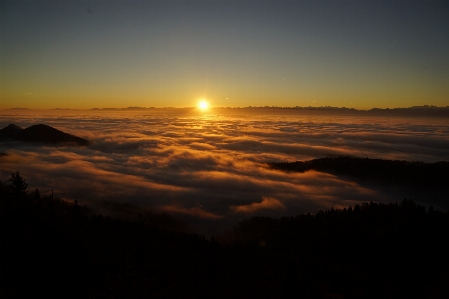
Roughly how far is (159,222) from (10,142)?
6348 inches

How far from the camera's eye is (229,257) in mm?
48188

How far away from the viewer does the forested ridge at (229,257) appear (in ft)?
68.7

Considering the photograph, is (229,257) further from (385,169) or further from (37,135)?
(37,135)

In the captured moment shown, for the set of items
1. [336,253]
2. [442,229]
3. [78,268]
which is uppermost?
[78,268]

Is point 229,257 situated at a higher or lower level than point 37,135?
lower

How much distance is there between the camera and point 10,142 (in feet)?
620

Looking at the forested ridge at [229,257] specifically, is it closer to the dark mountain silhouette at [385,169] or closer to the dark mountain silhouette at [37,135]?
the dark mountain silhouette at [385,169]

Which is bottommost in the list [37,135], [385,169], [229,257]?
[385,169]

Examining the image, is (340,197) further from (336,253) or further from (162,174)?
(162,174)

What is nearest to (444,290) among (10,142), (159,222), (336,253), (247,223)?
(336,253)

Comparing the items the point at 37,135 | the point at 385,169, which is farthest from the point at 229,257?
the point at 37,135

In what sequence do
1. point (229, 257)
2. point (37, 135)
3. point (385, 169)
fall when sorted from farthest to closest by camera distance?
point (37, 135), point (385, 169), point (229, 257)

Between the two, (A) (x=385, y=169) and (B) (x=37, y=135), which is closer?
(A) (x=385, y=169)

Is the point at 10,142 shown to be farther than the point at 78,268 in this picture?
Yes
